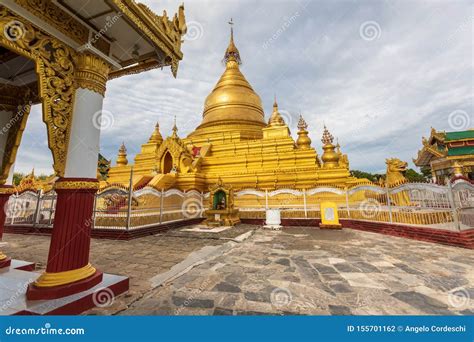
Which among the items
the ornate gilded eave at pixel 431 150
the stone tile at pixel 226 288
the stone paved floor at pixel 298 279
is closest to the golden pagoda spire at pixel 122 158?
the stone paved floor at pixel 298 279

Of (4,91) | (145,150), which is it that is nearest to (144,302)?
(4,91)

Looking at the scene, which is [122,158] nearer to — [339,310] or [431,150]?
[339,310]

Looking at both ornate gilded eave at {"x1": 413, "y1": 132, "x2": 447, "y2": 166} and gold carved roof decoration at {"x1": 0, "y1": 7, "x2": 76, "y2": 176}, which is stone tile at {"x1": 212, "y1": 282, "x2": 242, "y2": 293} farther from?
ornate gilded eave at {"x1": 413, "y1": 132, "x2": 447, "y2": 166}

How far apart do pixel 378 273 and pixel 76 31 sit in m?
6.30

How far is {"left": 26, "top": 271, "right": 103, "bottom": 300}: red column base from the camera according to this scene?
2.46 meters

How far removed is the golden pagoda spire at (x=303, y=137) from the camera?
1816 cm

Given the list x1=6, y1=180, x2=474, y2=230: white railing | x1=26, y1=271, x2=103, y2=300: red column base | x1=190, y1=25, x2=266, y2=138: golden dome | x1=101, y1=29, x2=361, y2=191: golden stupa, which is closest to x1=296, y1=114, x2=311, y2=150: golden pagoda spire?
x1=101, y1=29, x2=361, y2=191: golden stupa

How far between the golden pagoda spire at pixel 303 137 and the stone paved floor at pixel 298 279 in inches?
513

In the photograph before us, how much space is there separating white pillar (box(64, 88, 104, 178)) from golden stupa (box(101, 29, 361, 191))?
10077mm

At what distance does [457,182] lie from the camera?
21.6ft

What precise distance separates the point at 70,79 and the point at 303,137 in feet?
57.6

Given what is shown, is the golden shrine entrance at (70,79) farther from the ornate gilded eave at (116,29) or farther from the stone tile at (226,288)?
the stone tile at (226,288)

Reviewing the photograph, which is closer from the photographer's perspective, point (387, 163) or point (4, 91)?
point (4, 91)

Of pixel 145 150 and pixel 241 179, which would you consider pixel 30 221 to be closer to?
pixel 241 179
